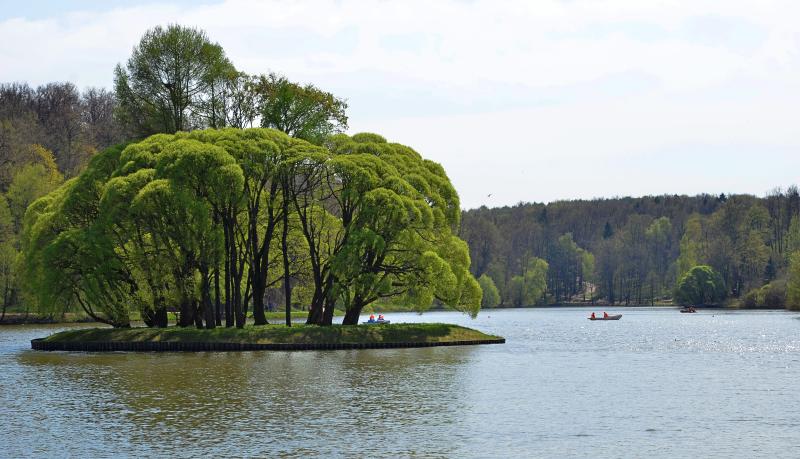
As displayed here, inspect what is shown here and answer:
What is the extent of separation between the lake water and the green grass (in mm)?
3864

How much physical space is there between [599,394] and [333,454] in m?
19.0

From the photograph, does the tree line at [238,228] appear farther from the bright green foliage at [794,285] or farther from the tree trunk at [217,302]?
the bright green foliage at [794,285]

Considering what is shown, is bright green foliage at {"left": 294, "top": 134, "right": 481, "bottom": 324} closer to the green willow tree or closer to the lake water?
the green willow tree

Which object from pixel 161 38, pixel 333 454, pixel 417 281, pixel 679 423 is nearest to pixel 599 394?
pixel 679 423

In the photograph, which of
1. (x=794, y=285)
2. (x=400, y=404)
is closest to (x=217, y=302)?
(x=400, y=404)

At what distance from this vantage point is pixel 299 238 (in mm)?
85875

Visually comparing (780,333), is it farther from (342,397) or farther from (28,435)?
(28,435)

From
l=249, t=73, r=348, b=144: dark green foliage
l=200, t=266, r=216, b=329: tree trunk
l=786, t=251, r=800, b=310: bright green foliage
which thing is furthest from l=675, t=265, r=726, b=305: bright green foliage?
l=200, t=266, r=216, b=329: tree trunk

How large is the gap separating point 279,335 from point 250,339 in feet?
7.42

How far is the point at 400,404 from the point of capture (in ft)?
133

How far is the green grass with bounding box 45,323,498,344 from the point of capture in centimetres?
7219

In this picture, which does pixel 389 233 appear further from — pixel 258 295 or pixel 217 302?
pixel 217 302

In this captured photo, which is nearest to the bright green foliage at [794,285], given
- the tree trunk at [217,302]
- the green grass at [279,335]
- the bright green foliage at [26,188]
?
the green grass at [279,335]

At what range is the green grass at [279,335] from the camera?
7219 centimetres
